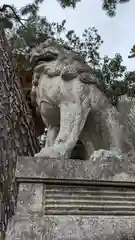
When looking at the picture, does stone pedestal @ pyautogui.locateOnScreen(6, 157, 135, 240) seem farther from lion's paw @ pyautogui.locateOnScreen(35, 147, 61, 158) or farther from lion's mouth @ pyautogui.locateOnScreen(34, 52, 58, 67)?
lion's mouth @ pyautogui.locateOnScreen(34, 52, 58, 67)

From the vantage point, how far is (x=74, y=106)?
215 centimetres

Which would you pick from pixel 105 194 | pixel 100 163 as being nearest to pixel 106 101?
pixel 100 163

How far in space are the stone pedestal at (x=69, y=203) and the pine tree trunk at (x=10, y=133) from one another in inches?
37.9

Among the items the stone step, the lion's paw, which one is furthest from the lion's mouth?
the stone step

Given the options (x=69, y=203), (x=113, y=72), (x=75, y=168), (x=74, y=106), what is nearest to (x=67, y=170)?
(x=75, y=168)

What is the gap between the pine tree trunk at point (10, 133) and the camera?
279cm

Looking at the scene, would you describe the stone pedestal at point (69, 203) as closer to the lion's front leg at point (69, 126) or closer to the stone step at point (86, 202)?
the stone step at point (86, 202)

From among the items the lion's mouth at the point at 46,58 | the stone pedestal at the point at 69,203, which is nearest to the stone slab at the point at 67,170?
the stone pedestal at the point at 69,203

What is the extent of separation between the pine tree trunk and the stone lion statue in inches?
29.6

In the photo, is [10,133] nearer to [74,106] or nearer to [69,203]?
[74,106]

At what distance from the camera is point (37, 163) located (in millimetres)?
1837

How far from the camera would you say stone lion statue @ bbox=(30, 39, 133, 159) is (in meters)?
2.12

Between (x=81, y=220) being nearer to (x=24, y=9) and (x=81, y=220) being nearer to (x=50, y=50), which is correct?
(x=50, y=50)

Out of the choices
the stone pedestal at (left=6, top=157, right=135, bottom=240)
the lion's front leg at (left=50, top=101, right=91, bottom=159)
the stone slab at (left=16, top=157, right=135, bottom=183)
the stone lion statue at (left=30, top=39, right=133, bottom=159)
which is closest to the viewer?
the stone pedestal at (left=6, top=157, right=135, bottom=240)
